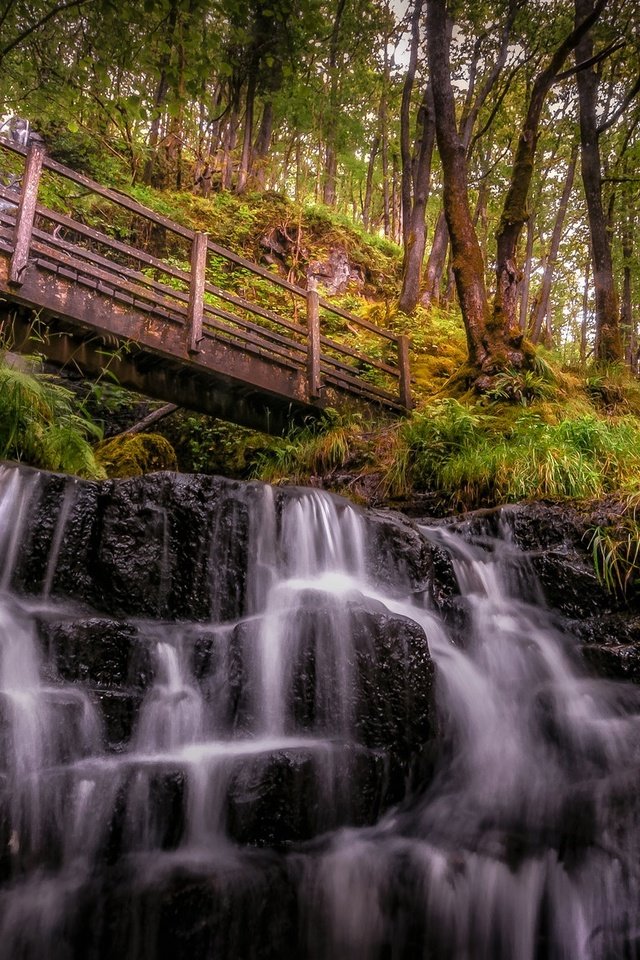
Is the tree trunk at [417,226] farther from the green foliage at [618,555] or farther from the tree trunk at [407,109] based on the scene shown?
the green foliage at [618,555]

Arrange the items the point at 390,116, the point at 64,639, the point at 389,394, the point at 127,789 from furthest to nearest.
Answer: the point at 390,116
the point at 389,394
the point at 64,639
the point at 127,789

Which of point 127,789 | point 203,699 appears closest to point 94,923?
point 127,789

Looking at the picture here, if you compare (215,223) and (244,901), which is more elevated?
(215,223)

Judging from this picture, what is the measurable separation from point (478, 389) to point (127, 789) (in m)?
6.44

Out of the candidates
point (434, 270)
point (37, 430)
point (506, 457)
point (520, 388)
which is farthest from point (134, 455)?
point (434, 270)

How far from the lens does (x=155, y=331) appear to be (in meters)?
6.37

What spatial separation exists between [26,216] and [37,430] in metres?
2.23

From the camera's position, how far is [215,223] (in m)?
15.3

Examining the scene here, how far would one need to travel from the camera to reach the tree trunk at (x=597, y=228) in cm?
949

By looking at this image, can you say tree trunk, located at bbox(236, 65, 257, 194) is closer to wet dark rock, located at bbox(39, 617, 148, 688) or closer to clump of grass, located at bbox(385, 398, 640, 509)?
clump of grass, located at bbox(385, 398, 640, 509)

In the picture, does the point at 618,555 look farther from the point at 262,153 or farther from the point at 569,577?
the point at 262,153

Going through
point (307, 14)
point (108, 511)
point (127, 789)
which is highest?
point (307, 14)

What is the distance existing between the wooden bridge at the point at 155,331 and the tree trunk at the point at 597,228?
340 cm

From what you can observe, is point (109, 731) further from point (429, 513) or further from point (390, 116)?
point (390, 116)
